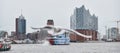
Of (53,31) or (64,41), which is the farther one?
(53,31)

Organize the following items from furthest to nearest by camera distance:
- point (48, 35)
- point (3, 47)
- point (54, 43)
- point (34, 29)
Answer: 1. point (34, 29)
2. point (48, 35)
3. point (54, 43)
4. point (3, 47)

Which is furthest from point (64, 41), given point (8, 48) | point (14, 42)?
point (8, 48)

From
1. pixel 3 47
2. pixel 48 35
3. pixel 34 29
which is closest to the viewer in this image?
pixel 3 47

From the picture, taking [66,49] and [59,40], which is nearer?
[66,49]

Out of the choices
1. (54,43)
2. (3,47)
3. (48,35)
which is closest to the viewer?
(3,47)

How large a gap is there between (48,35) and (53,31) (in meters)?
8.49

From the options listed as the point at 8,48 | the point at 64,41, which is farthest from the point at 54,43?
the point at 8,48

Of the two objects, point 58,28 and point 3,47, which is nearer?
point 3,47

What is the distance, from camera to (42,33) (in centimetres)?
18562

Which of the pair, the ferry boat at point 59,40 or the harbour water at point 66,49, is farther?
the ferry boat at point 59,40

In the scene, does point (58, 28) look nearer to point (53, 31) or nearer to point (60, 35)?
point (53, 31)

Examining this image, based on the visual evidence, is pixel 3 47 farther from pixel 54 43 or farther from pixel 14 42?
pixel 14 42

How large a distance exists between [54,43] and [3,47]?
69.3 m

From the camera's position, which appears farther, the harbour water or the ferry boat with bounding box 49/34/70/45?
the ferry boat with bounding box 49/34/70/45
